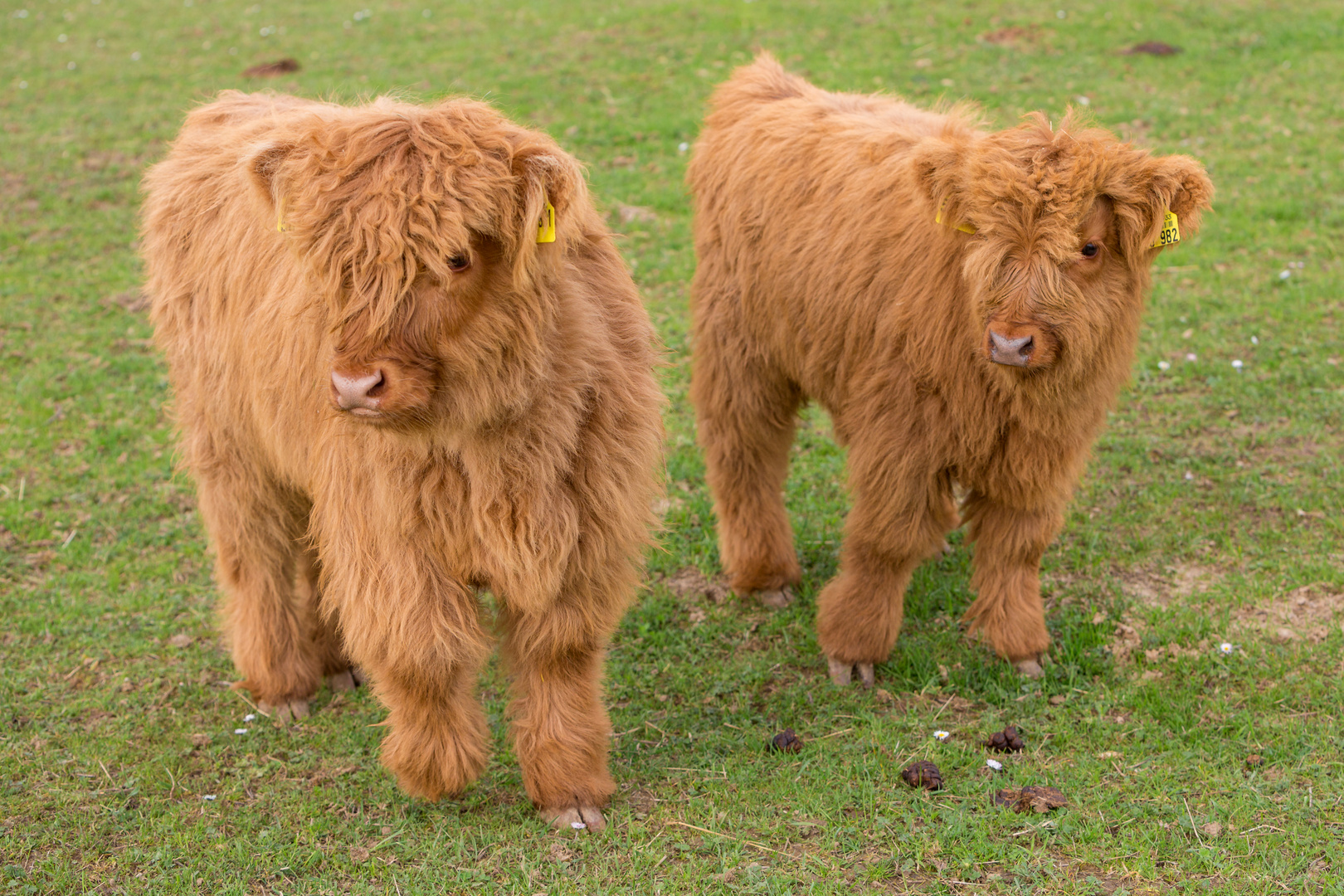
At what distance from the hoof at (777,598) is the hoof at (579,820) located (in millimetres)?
1648

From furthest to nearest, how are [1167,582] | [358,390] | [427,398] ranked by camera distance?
[1167,582]
[427,398]
[358,390]

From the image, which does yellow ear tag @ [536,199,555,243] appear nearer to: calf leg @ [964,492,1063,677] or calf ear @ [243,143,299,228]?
calf ear @ [243,143,299,228]

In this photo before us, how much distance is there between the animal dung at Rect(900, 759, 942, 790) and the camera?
3.94 meters

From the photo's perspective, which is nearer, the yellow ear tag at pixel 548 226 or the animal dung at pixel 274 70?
the yellow ear tag at pixel 548 226

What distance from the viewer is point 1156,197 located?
3670mm

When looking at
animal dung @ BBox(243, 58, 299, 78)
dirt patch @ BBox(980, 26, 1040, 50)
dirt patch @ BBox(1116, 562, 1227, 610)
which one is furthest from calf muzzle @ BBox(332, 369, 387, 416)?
animal dung @ BBox(243, 58, 299, 78)

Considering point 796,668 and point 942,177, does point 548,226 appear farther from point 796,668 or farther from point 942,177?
point 796,668

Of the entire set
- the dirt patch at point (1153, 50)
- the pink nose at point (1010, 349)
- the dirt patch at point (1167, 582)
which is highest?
the dirt patch at point (1153, 50)

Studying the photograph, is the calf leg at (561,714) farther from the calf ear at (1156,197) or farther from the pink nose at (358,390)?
the calf ear at (1156,197)

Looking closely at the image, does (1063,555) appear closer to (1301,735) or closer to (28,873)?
(1301,735)

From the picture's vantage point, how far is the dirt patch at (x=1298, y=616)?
4.53m

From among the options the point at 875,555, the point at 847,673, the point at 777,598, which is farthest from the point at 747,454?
the point at 847,673

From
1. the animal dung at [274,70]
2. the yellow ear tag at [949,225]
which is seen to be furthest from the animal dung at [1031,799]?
the animal dung at [274,70]

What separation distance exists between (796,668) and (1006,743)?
3.06 feet
